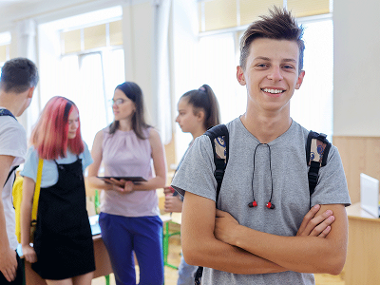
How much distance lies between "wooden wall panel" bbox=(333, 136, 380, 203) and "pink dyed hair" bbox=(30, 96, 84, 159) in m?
3.09

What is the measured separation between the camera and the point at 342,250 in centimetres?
109

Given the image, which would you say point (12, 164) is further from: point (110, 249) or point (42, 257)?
point (110, 249)

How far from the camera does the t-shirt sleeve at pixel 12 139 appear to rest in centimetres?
155

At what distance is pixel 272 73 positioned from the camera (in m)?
1.10

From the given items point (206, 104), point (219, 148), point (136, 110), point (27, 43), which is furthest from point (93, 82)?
point (219, 148)

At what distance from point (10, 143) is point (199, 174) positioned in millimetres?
972

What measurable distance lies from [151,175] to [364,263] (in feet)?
6.41

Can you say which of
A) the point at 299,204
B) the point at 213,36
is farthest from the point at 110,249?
the point at 213,36

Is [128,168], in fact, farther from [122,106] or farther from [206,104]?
[206,104]

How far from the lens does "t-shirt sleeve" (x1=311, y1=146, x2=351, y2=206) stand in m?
1.09

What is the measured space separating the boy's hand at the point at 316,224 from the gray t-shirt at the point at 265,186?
0.02 meters

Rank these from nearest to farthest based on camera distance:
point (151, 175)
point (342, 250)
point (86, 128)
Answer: point (342, 250)
point (151, 175)
point (86, 128)

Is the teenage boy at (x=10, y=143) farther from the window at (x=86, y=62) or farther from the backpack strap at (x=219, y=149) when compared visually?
the window at (x=86, y=62)

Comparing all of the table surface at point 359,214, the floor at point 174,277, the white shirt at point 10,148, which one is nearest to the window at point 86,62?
the floor at point 174,277
